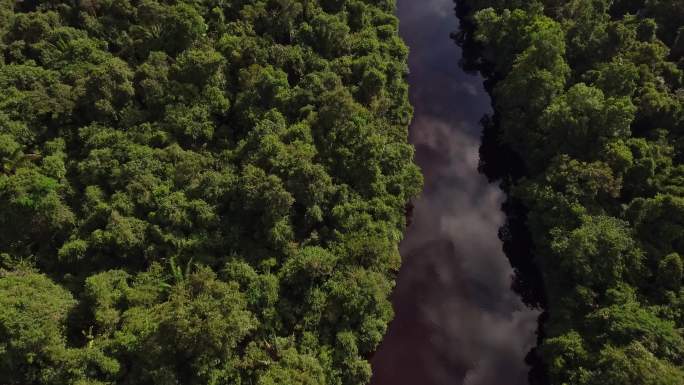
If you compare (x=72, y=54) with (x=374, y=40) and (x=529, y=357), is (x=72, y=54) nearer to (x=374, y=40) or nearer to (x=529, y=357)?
(x=374, y=40)

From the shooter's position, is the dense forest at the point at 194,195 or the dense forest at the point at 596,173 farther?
the dense forest at the point at 596,173

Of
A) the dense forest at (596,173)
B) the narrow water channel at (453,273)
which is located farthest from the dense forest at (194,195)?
the dense forest at (596,173)

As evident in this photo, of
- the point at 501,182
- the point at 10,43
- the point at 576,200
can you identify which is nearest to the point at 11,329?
the point at 10,43

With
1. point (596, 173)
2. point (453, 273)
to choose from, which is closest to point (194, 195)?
point (453, 273)

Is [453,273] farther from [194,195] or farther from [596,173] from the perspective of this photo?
[194,195]

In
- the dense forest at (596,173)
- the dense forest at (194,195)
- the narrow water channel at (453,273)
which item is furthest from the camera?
the narrow water channel at (453,273)

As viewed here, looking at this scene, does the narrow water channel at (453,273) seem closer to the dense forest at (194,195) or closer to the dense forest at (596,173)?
the dense forest at (596,173)

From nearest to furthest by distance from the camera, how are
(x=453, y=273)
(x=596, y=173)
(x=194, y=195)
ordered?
(x=194, y=195) → (x=596, y=173) → (x=453, y=273)
